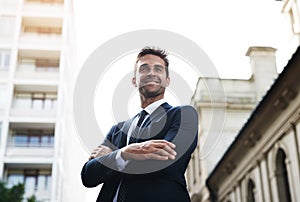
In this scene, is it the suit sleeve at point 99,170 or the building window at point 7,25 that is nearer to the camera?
the suit sleeve at point 99,170

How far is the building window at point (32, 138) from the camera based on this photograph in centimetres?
3953

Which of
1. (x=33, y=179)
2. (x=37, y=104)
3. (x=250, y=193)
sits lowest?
(x=250, y=193)

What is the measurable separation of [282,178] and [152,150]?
701 inches

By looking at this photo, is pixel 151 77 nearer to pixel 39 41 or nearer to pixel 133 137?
pixel 133 137

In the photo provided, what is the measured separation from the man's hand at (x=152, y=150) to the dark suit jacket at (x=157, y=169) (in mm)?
53

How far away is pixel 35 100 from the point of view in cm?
4212

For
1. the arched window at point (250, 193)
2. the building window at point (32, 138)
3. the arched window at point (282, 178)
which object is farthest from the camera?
the building window at point (32, 138)

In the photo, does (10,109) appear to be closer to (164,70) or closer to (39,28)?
(39,28)

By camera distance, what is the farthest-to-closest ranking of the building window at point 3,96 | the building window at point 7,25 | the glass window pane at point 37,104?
the building window at point 7,25 < the glass window pane at point 37,104 < the building window at point 3,96

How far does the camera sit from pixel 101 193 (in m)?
3.41

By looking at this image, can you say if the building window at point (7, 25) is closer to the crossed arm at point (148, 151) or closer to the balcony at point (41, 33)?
the balcony at point (41, 33)

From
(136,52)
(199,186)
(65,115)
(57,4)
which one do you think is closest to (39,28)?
(57,4)

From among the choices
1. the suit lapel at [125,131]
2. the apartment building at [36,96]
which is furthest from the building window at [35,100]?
the suit lapel at [125,131]

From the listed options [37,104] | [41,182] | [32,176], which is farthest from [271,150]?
[37,104]
